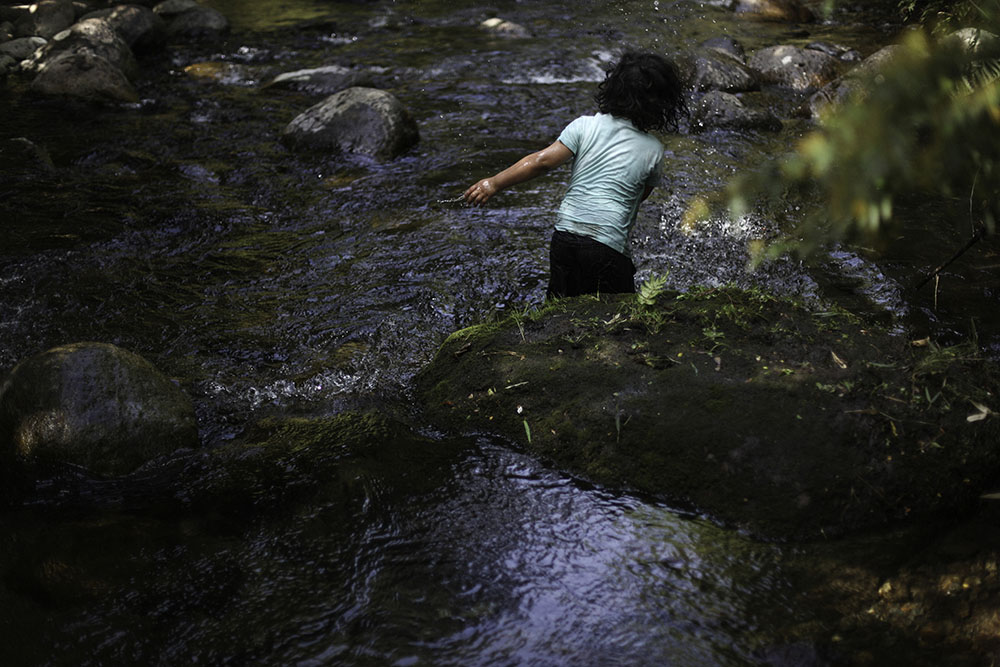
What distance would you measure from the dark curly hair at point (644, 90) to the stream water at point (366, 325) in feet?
5.49

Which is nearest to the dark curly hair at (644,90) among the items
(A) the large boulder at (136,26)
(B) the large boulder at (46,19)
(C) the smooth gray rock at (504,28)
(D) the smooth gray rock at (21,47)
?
(C) the smooth gray rock at (504,28)

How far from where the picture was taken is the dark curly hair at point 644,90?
4.23m

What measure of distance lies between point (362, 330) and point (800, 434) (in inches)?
122

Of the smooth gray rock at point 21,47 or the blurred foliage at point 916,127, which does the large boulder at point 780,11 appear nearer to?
the smooth gray rock at point 21,47

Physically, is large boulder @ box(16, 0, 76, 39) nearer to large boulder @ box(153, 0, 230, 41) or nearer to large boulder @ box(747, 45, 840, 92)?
large boulder @ box(153, 0, 230, 41)

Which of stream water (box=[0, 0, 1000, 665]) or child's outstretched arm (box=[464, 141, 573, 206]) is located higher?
child's outstretched arm (box=[464, 141, 573, 206])

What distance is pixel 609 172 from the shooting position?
4414mm

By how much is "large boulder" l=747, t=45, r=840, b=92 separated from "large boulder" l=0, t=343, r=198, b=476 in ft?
32.6

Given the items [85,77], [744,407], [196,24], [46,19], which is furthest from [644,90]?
[46,19]

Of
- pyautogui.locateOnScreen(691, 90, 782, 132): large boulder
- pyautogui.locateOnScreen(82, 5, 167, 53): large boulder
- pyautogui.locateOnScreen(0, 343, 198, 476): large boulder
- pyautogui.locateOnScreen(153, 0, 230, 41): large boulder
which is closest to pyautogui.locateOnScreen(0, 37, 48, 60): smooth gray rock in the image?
pyautogui.locateOnScreen(82, 5, 167, 53): large boulder

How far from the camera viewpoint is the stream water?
2.74 meters

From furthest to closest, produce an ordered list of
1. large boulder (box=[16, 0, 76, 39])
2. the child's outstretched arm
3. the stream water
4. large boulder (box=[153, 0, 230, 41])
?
large boulder (box=[153, 0, 230, 41])
large boulder (box=[16, 0, 76, 39])
the child's outstretched arm
the stream water

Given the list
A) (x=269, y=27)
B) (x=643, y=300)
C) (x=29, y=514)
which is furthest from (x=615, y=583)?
(x=269, y=27)

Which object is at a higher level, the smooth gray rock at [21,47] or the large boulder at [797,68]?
the smooth gray rock at [21,47]
